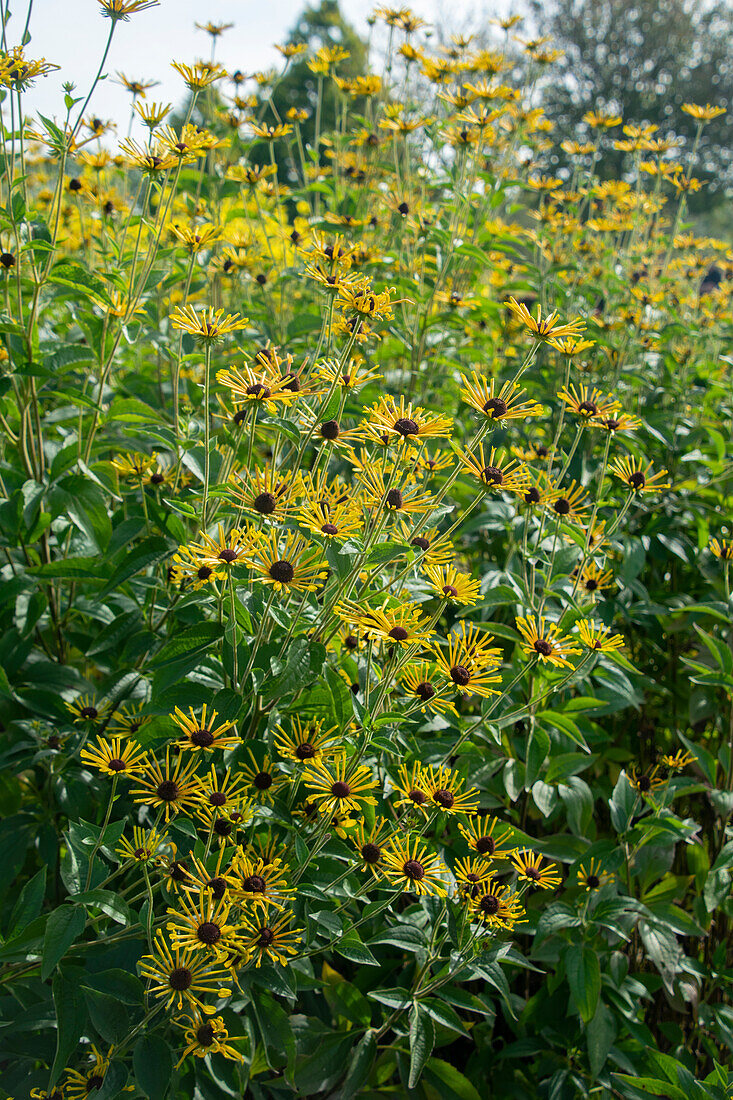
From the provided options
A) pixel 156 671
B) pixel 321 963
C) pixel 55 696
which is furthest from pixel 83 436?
pixel 321 963

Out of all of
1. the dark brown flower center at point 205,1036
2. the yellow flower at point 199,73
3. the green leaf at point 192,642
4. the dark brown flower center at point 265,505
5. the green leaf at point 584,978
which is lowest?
the green leaf at point 584,978

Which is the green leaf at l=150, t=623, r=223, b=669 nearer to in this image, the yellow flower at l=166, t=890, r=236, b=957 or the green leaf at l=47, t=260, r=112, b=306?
the yellow flower at l=166, t=890, r=236, b=957

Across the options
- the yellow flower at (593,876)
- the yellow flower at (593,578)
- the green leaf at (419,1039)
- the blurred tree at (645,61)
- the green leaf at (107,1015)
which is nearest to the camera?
the green leaf at (107,1015)

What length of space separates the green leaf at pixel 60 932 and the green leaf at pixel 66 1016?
0.36 feet

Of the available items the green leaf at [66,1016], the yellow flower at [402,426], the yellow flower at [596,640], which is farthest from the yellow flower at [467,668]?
the green leaf at [66,1016]

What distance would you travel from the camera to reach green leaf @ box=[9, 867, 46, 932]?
1.43 meters

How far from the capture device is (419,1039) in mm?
1531

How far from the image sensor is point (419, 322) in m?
2.60

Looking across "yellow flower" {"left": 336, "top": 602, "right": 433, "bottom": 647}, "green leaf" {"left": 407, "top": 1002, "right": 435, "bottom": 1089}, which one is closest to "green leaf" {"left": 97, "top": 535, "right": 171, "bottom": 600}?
"yellow flower" {"left": 336, "top": 602, "right": 433, "bottom": 647}

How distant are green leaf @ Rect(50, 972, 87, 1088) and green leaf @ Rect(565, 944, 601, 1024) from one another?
97 centimetres

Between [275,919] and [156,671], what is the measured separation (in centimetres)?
48

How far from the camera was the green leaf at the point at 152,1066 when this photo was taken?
4.03 feet

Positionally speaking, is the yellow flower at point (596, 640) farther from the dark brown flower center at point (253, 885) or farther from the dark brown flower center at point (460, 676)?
the dark brown flower center at point (253, 885)

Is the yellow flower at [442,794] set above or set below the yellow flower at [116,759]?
below
